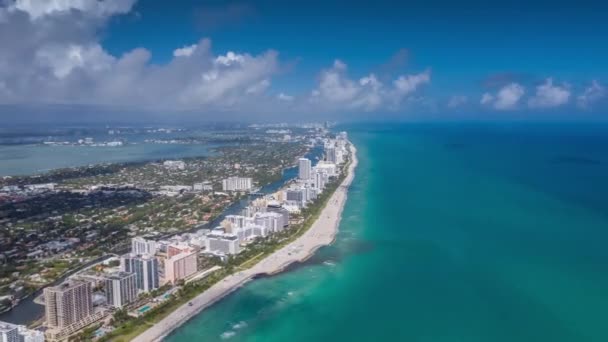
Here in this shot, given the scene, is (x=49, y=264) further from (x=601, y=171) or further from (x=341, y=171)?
(x=601, y=171)

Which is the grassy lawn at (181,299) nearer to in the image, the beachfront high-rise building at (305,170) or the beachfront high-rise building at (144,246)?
the beachfront high-rise building at (144,246)

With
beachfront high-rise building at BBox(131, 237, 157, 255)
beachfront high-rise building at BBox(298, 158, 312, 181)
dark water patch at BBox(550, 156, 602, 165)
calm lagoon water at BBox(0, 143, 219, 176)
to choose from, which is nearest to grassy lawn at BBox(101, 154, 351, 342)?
beachfront high-rise building at BBox(131, 237, 157, 255)

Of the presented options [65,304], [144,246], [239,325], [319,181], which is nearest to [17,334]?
[65,304]

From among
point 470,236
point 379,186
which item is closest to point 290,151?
point 379,186

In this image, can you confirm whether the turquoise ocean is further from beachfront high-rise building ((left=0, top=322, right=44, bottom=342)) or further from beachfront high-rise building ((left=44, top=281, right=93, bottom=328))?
beachfront high-rise building ((left=0, top=322, right=44, bottom=342))

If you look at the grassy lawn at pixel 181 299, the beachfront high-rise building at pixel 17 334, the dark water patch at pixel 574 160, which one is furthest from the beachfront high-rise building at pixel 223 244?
the dark water patch at pixel 574 160

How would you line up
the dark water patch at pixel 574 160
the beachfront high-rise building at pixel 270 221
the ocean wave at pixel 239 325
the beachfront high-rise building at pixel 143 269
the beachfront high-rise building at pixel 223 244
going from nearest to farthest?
the ocean wave at pixel 239 325 → the beachfront high-rise building at pixel 143 269 → the beachfront high-rise building at pixel 223 244 → the beachfront high-rise building at pixel 270 221 → the dark water patch at pixel 574 160

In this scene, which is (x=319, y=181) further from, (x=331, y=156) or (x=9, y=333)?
(x=9, y=333)
